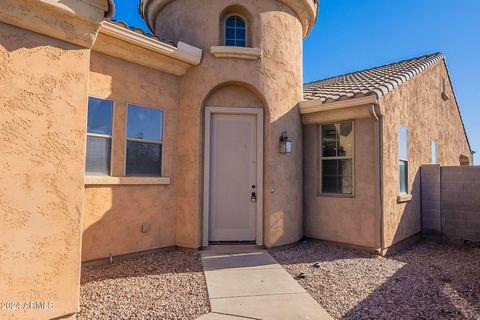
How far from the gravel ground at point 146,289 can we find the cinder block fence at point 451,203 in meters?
7.91

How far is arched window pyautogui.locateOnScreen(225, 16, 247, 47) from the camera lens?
27.0 ft

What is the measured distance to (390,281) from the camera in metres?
5.97

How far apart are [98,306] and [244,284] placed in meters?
2.39

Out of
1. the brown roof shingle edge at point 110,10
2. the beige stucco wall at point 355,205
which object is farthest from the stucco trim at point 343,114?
the brown roof shingle edge at point 110,10

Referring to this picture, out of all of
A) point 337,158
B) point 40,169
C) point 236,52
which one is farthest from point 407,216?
point 40,169

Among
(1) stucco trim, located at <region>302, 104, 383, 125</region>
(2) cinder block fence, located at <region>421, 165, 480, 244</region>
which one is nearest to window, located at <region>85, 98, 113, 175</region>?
(1) stucco trim, located at <region>302, 104, 383, 125</region>

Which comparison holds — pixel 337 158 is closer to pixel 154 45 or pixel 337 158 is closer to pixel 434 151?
pixel 154 45

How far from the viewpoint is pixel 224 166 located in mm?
7988

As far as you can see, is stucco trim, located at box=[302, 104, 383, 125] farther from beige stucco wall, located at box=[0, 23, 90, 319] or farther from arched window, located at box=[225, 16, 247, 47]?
beige stucco wall, located at box=[0, 23, 90, 319]

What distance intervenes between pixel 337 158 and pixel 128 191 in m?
5.48

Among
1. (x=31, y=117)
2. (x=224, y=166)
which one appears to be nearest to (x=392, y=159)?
(x=224, y=166)

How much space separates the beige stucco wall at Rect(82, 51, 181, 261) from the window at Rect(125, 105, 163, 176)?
0.15m

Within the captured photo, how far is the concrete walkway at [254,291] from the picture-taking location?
4.44m

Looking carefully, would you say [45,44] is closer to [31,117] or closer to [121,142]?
[31,117]
